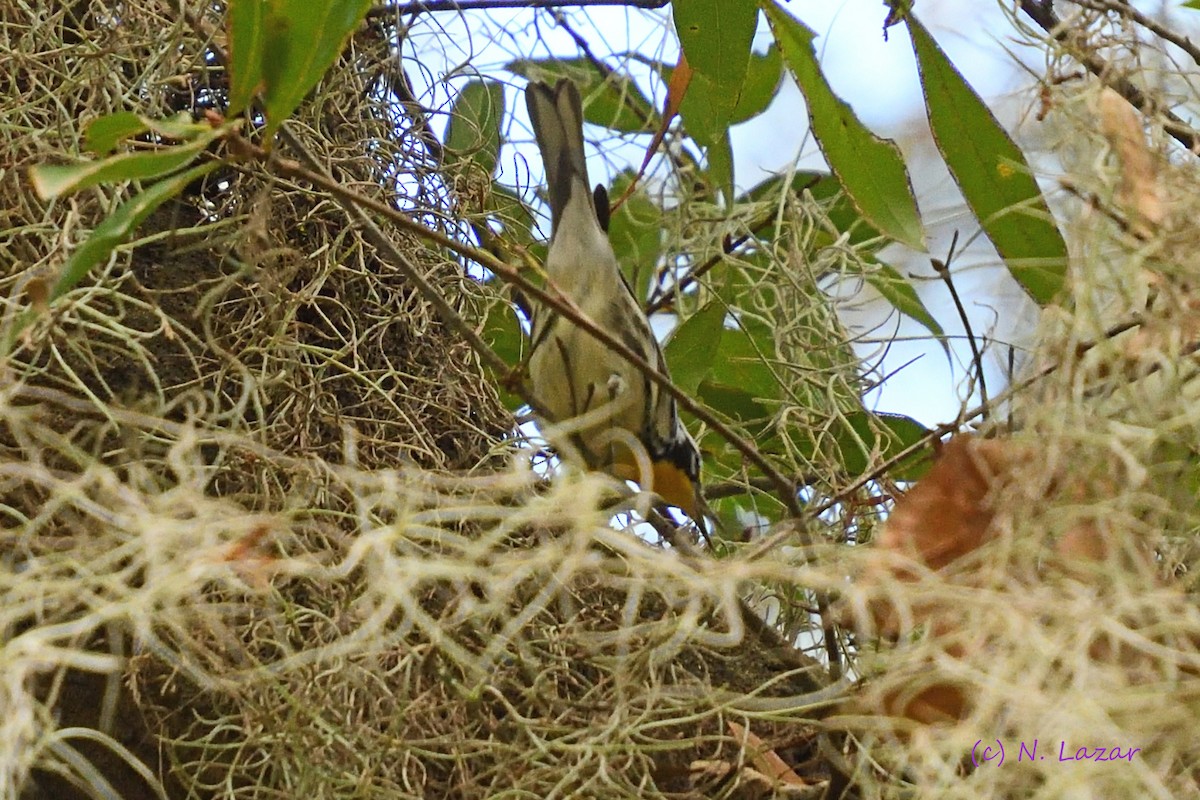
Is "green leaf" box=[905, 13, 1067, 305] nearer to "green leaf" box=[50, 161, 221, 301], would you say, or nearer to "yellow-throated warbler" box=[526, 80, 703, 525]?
"yellow-throated warbler" box=[526, 80, 703, 525]

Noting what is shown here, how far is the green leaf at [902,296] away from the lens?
1.71m

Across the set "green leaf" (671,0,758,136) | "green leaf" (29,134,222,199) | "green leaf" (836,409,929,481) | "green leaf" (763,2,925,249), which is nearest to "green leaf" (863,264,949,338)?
"green leaf" (836,409,929,481)

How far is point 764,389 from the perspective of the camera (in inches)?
72.5

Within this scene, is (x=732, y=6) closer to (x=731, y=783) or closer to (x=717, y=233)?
(x=717, y=233)

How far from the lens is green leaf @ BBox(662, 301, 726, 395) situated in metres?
1.68

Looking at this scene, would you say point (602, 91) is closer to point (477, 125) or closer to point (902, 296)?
point (477, 125)

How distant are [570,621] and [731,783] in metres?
0.24

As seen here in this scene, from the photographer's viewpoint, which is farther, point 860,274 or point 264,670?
point 860,274

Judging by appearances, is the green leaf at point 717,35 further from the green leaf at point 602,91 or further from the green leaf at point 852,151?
the green leaf at point 602,91

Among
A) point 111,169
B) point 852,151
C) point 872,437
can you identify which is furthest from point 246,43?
point 872,437

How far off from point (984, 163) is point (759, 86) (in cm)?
54

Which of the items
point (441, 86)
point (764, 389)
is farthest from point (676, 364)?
point (441, 86)

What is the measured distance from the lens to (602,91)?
1.94m

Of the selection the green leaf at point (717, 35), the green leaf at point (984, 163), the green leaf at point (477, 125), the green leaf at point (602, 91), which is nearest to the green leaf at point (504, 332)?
the green leaf at point (477, 125)
